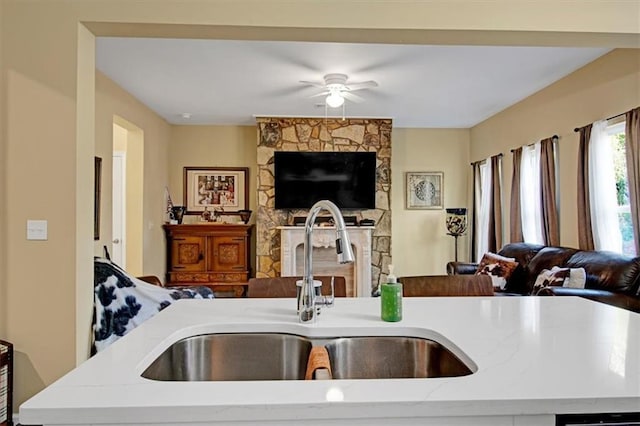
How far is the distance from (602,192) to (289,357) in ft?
12.0

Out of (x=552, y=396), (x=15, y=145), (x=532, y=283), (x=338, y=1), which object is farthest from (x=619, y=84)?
(x=15, y=145)

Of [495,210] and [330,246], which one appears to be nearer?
[495,210]

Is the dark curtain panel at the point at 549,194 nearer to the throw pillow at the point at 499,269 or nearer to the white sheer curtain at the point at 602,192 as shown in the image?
the throw pillow at the point at 499,269

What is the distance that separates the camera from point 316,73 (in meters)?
4.36

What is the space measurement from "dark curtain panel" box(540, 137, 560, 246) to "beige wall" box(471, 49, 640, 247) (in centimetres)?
7

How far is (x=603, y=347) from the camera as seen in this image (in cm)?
111

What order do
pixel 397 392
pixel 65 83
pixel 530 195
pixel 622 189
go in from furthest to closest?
pixel 530 195 < pixel 622 189 < pixel 65 83 < pixel 397 392

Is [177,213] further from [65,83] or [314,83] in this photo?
[65,83]

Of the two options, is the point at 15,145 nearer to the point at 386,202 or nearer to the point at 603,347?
the point at 603,347

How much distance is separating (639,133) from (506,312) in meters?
2.71

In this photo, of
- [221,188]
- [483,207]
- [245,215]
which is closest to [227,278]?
[245,215]

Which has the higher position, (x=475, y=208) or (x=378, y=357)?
(x=475, y=208)

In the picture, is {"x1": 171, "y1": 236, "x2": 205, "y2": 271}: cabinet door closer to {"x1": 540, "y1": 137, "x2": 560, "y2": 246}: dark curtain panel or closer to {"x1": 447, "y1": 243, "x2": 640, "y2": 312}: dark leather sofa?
{"x1": 447, "y1": 243, "x2": 640, "y2": 312}: dark leather sofa

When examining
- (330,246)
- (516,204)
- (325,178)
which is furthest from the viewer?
(325,178)
